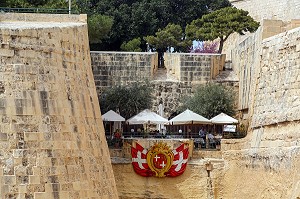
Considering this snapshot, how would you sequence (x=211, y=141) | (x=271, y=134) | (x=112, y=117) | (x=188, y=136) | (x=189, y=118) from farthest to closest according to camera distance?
1. (x=188, y=136)
2. (x=112, y=117)
3. (x=189, y=118)
4. (x=211, y=141)
5. (x=271, y=134)

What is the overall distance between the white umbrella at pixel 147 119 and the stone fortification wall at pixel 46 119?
8.24 m

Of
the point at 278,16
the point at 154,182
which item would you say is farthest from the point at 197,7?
Answer: the point at 154,182

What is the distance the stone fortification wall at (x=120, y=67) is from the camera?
32.3 m

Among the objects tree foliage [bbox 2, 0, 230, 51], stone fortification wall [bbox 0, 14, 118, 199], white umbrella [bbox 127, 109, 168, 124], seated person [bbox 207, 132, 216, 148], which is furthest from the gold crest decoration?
tree foliage [bbox 2, 0, 230, 51]

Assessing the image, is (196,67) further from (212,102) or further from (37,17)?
(37,17)

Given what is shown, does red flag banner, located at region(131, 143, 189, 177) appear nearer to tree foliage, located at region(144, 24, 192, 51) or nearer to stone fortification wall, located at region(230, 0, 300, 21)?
tree foliage, located at region(144, 24, 192, 51)

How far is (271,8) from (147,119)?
16.8m

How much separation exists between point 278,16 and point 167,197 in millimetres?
17994

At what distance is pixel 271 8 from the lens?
1767 inches

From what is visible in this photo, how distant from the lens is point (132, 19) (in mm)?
41812

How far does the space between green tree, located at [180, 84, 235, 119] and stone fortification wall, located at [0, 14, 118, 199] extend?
9899 mm

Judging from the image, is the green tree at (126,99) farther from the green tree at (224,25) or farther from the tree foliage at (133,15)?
the green tree at (224,25)

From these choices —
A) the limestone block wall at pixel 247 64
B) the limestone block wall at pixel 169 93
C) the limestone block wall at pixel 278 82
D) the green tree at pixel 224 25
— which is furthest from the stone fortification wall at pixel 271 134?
the green tree at pixel 224 25

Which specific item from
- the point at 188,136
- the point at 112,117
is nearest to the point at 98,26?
the point at 112,117
